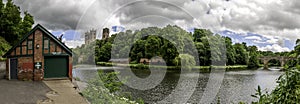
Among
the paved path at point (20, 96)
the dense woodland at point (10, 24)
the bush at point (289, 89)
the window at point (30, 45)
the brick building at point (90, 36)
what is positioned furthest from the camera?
the dense woodland at point (10, 24)

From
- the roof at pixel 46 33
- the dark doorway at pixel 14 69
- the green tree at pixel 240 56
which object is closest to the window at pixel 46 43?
the roof at pixel 46 33

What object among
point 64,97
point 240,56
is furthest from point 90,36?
point 240,56

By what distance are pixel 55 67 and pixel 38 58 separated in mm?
1173

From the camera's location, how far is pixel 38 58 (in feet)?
55.5

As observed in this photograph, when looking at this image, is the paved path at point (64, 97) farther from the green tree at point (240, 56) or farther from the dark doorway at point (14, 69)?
the green tree at point (240, 56)

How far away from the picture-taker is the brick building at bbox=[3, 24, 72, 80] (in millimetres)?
16609

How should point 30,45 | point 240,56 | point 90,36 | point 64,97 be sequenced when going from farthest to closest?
point 240,56, point 30,45, point 90,36, point 64,97

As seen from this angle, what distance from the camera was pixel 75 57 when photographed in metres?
17.7

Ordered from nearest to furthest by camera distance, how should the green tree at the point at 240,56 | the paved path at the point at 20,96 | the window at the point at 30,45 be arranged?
the paved path at the point at 20,96 < the window at the point at 30,45 < the green tree at the point at 240,56

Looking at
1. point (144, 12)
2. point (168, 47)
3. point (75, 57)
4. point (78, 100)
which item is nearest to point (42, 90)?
point (78, 100)

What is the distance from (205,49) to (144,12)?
116ft

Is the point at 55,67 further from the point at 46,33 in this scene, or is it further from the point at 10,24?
the point at 10,24

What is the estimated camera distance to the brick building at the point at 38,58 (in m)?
16.6

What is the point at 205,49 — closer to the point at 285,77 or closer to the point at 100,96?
the point at 100,96
